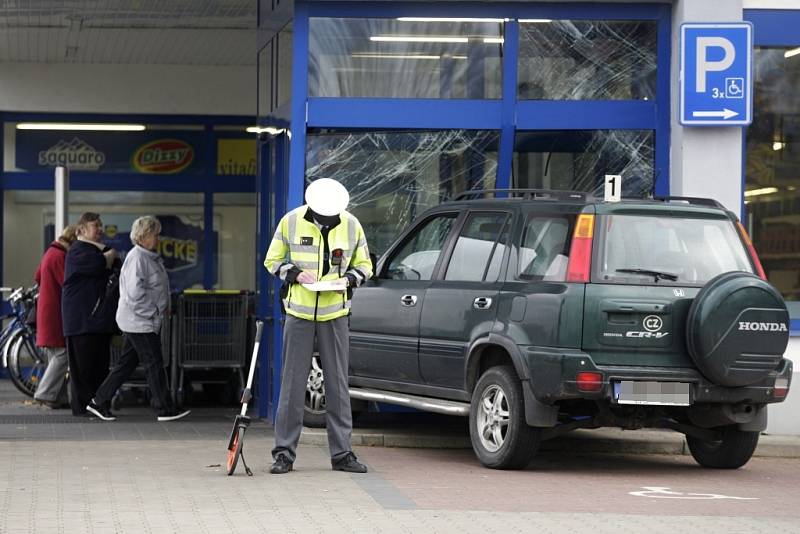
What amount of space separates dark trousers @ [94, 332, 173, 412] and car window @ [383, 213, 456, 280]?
2.90 metres

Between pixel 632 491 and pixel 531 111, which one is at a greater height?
pixel 531 111

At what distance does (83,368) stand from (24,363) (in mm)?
1925

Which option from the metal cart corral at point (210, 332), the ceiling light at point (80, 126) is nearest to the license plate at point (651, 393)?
the metal cart corral at point (210, 332)

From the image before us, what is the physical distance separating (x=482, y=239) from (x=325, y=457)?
6.47 feet

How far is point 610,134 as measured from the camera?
13.8m

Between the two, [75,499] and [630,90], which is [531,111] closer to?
[630,90]

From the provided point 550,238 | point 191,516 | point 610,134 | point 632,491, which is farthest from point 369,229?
point 191,516

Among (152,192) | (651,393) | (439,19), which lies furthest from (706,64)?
(152,192)

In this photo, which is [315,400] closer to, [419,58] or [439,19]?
[419,58]

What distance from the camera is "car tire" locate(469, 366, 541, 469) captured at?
418 inches

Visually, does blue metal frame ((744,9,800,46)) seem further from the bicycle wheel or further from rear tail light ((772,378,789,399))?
the bicycle wheel

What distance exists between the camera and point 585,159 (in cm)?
1384

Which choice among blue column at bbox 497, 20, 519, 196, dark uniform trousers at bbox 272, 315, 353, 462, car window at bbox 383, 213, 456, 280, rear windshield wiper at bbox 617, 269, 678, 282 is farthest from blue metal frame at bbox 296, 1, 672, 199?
rear windshield wiper at bbox 617, 269, 678, 282

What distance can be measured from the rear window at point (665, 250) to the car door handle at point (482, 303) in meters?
0.92
